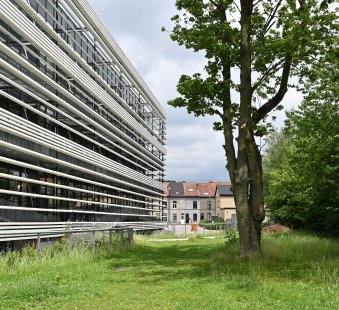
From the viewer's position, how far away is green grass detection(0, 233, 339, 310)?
25.6 ft

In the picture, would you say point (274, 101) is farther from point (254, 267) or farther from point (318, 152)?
point (254, 267)

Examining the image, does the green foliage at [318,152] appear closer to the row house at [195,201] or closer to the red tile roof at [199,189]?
the row house at [195,201]

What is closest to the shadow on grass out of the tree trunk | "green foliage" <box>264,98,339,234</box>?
the tree trunk

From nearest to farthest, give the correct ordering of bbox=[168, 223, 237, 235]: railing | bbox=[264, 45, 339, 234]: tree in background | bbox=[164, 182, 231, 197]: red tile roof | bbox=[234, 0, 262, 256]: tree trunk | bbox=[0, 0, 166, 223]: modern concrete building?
bbox=[234, 0, 262, 256]: tree trunk < bbox=[264, 45, 339, 234]: tree in background < bbox=[0, 0, 166, 223]: modern concrete building < bbox=[168, 223, 237, 235]: railing < bbox=[164, 182, 231, 197]: red tile roof

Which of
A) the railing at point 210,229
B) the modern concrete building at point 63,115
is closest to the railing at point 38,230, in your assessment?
the modern concrete building at point 63,115

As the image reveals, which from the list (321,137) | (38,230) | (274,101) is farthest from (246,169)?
(38,230)

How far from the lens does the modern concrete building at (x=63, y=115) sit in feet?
58.7

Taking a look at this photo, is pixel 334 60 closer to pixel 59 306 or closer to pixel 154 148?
pixel 59 306

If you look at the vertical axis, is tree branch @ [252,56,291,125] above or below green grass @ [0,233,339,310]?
above

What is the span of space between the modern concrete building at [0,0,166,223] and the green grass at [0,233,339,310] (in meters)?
4.44

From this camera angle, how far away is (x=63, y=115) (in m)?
22.6

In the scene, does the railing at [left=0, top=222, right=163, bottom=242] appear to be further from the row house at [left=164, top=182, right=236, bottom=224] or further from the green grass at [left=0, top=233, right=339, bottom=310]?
the row house at [left=164, top=182, right=236, bottom=224]

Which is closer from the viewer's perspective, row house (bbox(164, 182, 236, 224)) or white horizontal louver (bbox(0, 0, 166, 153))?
white horizontal louver (bbox(0, 0, 166, 153))

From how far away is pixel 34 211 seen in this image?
19.7 meters
